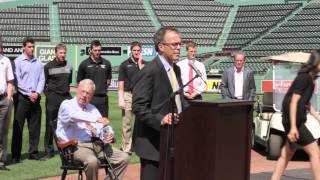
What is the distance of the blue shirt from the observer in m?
10.2

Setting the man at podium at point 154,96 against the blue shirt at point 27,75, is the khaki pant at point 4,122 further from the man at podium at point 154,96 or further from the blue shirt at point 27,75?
the man at podium at point 154,96

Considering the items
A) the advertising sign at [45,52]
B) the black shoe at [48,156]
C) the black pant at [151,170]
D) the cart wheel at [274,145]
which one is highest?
the advertising sign at [45,52]

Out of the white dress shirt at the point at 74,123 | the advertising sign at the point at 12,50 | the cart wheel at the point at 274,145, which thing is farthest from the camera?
the advertising sign at the point at 12,50

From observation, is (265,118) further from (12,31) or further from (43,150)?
(12,31)

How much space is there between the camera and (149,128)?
4797 mm

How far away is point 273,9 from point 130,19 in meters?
11.4

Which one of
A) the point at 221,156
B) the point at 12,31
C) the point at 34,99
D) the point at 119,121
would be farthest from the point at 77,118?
the point at 12,31

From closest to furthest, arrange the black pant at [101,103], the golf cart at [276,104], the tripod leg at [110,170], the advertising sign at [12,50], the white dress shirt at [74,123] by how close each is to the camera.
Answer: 1. the tripod leg at [110,170]
2. the white dress shirt at [74,123]
3. the black pant at [101,103]
4. the golf cart at [276,104]
5. the advertising sign at [12,50]

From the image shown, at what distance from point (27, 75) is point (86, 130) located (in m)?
3.50

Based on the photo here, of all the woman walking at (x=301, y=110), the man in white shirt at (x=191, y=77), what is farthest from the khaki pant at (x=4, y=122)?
the woman walking at (x=301, y=110)

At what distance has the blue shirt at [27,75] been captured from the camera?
Result: 402 inches

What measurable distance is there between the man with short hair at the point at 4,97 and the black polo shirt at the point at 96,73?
4.34 ft

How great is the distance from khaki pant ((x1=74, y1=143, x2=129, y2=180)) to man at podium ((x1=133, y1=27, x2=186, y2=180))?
6.24ft

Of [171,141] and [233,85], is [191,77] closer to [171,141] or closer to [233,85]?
[233,85]
